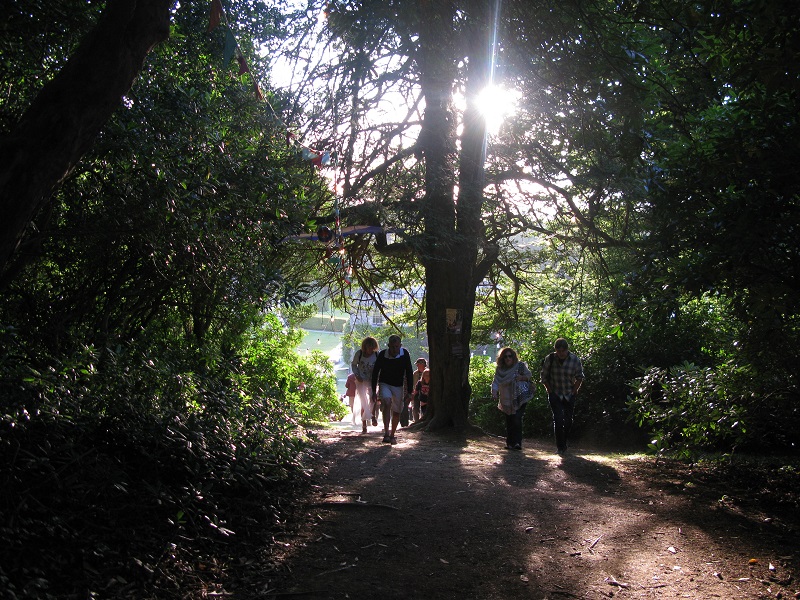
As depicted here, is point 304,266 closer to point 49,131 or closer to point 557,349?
point 557,349

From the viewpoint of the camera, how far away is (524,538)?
19.5ft

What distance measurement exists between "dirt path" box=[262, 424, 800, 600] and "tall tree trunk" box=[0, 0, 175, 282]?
8.83 ft

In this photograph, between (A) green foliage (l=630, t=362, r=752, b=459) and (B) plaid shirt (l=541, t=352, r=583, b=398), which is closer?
(A) green foliage (l=630, t=362, r=752, b=459)

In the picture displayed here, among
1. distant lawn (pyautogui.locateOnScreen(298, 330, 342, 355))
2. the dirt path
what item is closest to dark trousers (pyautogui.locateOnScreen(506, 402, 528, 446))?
the dirt path

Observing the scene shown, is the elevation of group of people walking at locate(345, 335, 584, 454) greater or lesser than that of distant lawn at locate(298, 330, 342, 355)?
lesser

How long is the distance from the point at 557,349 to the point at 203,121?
6.44 metres

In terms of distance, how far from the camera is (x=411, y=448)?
35.5ft

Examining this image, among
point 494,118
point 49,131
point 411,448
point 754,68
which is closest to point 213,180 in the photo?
point 49,131

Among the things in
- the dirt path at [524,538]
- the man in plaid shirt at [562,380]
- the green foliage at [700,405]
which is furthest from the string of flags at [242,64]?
the green foliage at [700,405]

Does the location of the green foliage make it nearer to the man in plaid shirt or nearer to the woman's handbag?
the man in plaid shirt

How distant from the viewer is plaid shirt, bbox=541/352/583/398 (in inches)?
426

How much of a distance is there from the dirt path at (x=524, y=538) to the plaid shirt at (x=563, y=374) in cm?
185

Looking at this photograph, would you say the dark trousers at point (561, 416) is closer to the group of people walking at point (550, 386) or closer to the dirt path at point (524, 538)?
the group of people walking at point (550, 386)

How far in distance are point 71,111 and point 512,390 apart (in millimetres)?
8547
